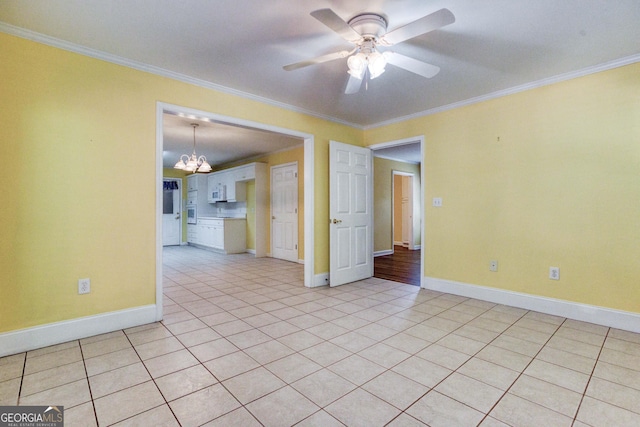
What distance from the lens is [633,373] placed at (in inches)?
75.3

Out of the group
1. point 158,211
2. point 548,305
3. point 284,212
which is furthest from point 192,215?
point 548,305

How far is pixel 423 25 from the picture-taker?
68.4 inches

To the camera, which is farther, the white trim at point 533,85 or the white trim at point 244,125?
the white trim at point 244,125

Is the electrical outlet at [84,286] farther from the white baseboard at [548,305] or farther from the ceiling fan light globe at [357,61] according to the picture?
the white baseboard at [548,305]

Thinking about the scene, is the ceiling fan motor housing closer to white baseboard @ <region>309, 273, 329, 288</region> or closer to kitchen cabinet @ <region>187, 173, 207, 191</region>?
white baseboard @ <region>309, 273, 329, 288</region>

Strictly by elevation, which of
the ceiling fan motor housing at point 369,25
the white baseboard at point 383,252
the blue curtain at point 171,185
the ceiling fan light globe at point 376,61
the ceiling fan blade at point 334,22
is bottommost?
the white baseboard at point 383,252

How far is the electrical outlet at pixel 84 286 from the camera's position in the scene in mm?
2455

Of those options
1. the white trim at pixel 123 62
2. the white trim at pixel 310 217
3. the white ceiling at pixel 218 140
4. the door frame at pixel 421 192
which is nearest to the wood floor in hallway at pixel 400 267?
the door frame at pixel 421 192

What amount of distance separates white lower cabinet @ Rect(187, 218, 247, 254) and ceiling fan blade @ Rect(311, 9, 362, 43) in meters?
5.96

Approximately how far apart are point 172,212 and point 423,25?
29.3 ft

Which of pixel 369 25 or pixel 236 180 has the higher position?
pixel 369 25

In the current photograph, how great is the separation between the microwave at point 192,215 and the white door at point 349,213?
19.0ft

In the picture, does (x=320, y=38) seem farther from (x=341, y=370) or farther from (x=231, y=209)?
(x=231, y=209)

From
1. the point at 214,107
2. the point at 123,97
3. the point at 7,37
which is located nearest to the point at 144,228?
the point at 123,97
